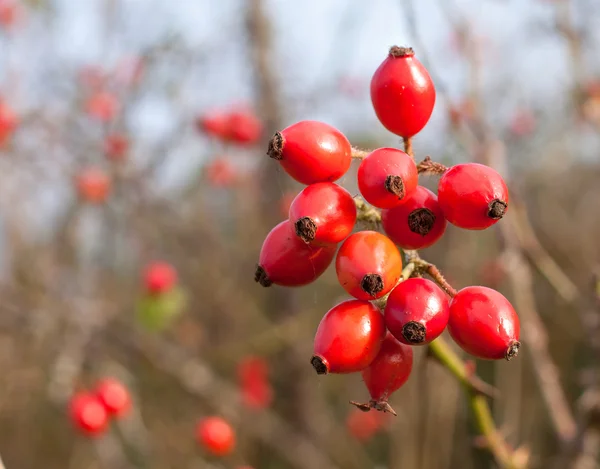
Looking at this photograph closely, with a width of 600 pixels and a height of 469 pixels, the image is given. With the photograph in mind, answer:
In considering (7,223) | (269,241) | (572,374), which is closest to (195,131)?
(7,223)

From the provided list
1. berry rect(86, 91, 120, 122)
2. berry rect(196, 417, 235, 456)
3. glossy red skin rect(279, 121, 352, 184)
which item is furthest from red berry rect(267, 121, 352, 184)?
berry rect(86, 91, 120, 122)

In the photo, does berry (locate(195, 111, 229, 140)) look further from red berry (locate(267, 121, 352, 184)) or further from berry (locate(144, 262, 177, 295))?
red berry (locate(267, 121, 352, 184))

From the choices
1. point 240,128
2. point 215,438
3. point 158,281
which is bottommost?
point 215,438

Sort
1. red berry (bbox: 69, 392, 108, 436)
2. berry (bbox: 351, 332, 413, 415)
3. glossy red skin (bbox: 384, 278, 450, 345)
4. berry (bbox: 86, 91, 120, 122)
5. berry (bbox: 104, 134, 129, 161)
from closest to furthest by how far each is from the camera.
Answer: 1. glossy red skin (bbox: 384, 278, 450, 345)
2. berry (bbox: 351, 332, 413, 415)
3. red berry (bbox: 69, 392, 108, 436)
4. berry (bbox: 104, 134, 129, 161)
5. berry (bbox: 86, 91, 120, 122)

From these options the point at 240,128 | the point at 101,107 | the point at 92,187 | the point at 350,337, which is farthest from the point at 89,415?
the point at 101,107

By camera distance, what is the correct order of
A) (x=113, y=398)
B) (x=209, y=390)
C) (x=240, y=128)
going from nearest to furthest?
(x=113, y=398) → (x=209, y=390) → (x=240, y=128)

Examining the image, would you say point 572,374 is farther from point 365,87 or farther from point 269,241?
point 269,241

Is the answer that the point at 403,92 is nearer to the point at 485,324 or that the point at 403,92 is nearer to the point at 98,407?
the point at 485,324
